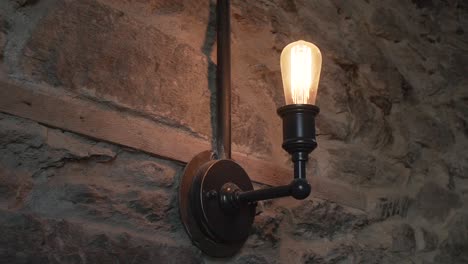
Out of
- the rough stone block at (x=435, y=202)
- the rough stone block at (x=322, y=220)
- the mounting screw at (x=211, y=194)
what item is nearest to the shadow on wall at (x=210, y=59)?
the mounting screw at (x=211, y=194)

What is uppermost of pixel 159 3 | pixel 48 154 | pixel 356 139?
pixel 159 3

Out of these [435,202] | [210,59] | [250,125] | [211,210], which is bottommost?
[211,210]

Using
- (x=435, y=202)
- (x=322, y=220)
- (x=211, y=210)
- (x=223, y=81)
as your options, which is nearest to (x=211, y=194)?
(x=211, y=210)

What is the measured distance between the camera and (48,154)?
0.88 meters

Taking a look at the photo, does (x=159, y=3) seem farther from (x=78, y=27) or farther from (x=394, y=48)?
(x=394, y=48)

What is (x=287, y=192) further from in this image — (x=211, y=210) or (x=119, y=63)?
(x=119, y=63)

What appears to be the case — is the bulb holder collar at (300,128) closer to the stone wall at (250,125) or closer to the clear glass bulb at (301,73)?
the clear glass bulb at (301,73)

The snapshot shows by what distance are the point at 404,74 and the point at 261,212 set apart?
0.81 meters

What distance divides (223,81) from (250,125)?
0.14m

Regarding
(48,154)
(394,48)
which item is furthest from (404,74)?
(48,154)

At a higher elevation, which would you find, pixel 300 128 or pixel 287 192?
pixel 300 128

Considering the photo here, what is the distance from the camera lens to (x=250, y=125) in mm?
1227

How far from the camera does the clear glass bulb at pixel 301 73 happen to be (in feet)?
3.45

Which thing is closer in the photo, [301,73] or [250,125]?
[301,73]
